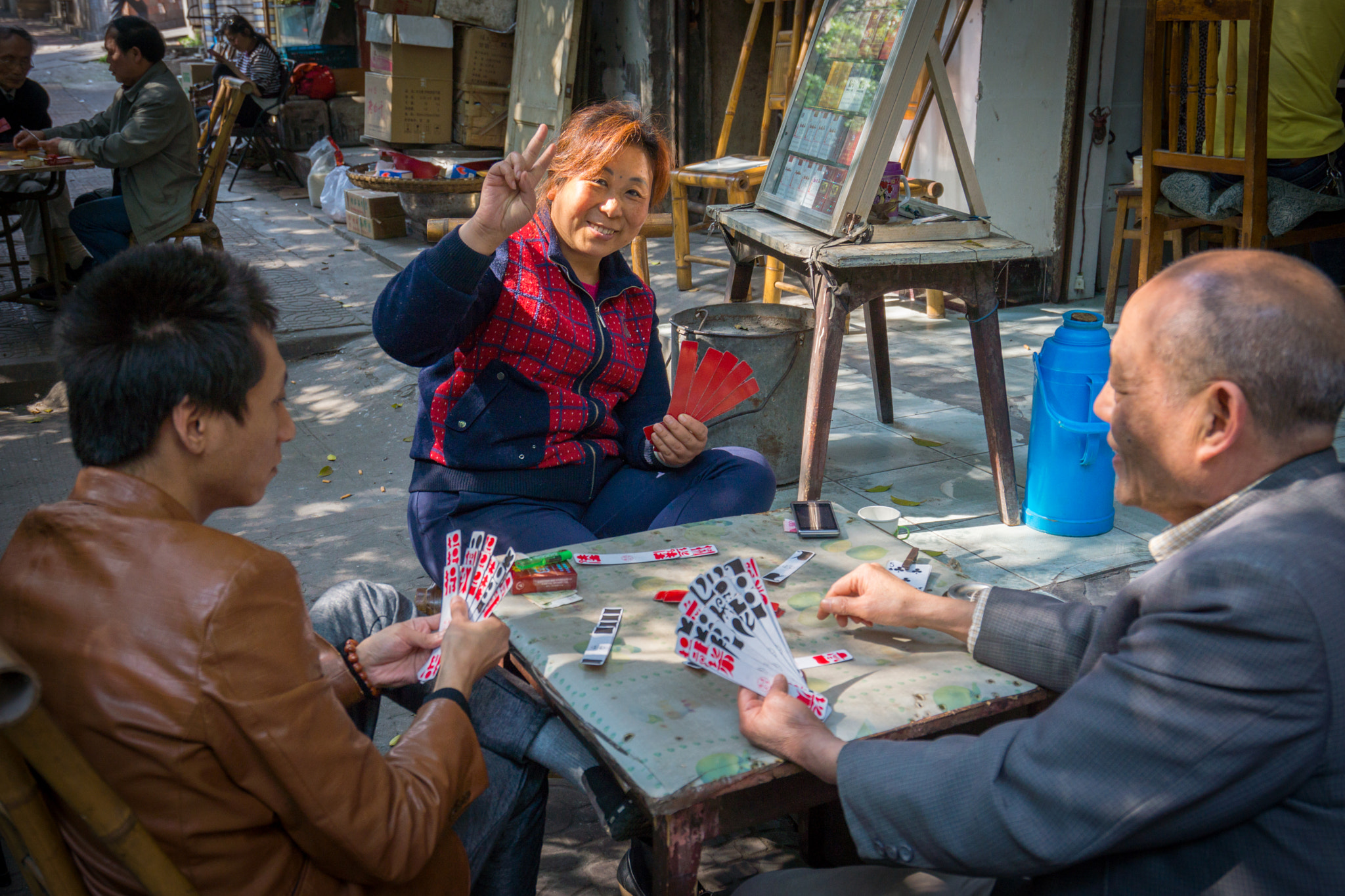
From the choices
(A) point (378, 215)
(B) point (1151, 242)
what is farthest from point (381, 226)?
(B) point (1151, 242)

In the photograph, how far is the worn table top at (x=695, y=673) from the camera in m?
1.35

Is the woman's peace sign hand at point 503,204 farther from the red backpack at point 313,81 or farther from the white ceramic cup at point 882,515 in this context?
the red backpack at point 313,81

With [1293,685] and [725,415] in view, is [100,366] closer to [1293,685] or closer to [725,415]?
[1293,685]

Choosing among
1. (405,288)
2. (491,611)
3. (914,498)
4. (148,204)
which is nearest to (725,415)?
(914,498)

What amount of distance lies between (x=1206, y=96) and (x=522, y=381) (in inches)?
142

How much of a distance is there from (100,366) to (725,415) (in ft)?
8.42

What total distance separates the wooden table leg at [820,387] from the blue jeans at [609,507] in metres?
0.66

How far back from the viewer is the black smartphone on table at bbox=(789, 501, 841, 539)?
6.64ft

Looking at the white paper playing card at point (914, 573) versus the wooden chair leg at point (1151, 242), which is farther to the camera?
the wooden chair leg at point (1151, 242)

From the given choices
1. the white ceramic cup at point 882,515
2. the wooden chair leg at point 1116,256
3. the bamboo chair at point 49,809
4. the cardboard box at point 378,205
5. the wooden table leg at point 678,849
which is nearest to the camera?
the bamboo chair at point 49,809

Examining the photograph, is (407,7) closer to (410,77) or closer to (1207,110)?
(410,77)

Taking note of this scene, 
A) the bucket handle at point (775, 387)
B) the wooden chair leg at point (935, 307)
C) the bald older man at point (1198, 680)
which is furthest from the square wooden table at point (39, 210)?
the bald older man at point (1198, 680)

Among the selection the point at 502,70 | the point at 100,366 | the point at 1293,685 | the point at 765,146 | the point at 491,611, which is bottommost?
the point at 491,611

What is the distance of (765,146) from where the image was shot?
7352mm
